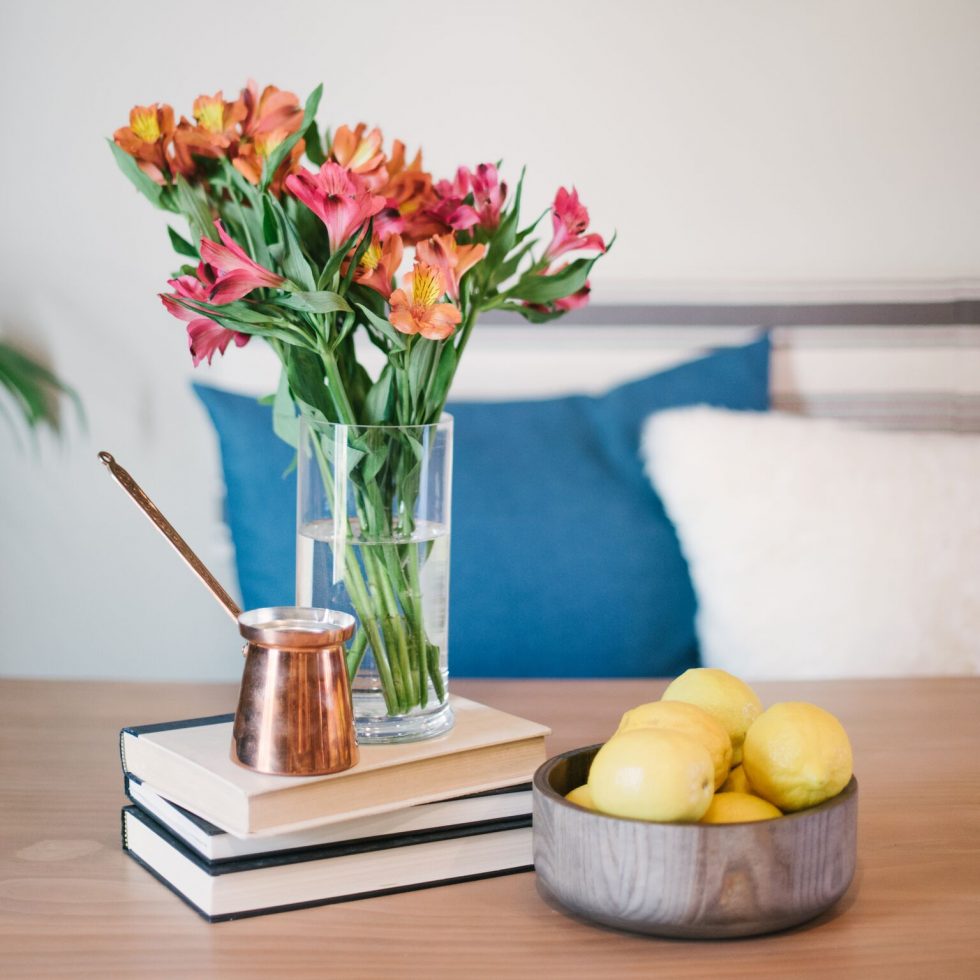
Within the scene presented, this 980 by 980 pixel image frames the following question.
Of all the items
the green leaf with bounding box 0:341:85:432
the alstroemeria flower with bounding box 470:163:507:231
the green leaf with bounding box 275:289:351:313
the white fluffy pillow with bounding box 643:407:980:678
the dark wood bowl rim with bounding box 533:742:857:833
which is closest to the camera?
the dark wood bowl rim with bounding box 533:742:857:833

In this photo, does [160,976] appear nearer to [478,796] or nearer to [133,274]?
[478,796]

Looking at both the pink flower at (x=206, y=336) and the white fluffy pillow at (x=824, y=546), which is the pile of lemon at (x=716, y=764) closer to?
the pink flower at (x=206, y=336)

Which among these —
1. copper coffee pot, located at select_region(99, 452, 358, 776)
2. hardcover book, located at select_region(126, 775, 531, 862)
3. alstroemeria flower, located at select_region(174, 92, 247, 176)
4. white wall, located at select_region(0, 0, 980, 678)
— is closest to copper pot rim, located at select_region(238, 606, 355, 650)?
copper coffee pot, located at select_region(99, 452, 358, 776)

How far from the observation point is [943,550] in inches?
61.9

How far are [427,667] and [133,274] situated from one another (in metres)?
1.31

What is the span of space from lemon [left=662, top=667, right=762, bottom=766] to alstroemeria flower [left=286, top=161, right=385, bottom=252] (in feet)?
1.12

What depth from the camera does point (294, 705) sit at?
2.37 ft

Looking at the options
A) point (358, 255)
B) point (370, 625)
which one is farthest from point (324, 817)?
point (358, 255)

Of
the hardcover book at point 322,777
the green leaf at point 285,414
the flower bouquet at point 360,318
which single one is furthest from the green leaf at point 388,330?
the hardcover book at point 322,777

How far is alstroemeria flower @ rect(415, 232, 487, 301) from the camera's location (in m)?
0.77

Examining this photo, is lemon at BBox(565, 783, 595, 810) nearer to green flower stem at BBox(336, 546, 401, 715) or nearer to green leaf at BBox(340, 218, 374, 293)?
green flower stem at BBox(336, 546, 401, 715)

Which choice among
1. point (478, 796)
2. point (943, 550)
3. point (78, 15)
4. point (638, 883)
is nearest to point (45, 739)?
point (478, 796)

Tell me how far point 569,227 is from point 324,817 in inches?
17.0

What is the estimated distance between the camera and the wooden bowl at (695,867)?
0.64 metres
